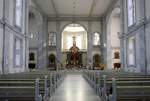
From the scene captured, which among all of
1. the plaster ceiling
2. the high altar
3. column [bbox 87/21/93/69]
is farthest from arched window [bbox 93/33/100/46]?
the high altar

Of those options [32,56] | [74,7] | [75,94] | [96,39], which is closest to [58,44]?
[32,56]

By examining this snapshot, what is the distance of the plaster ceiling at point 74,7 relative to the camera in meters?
27.1

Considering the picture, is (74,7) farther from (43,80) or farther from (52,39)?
(43,80)

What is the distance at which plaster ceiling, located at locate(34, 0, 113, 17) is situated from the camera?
27.1 metres

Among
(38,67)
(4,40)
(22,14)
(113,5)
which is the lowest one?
(38,67)

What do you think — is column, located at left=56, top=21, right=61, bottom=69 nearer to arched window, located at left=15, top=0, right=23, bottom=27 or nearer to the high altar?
the high altar

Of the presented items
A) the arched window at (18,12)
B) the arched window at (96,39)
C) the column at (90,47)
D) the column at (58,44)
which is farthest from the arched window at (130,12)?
the column at (58,44)

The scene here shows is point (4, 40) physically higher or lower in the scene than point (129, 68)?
higher

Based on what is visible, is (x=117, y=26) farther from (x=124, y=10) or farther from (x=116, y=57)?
(x=124, y=10)

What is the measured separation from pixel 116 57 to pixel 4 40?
22675 millimetres

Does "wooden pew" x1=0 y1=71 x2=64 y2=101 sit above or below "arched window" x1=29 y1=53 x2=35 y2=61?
below

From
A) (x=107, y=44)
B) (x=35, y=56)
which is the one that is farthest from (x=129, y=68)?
(x=35, y=56)

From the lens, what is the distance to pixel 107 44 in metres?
32.0

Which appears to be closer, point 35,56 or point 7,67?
point 7,67
